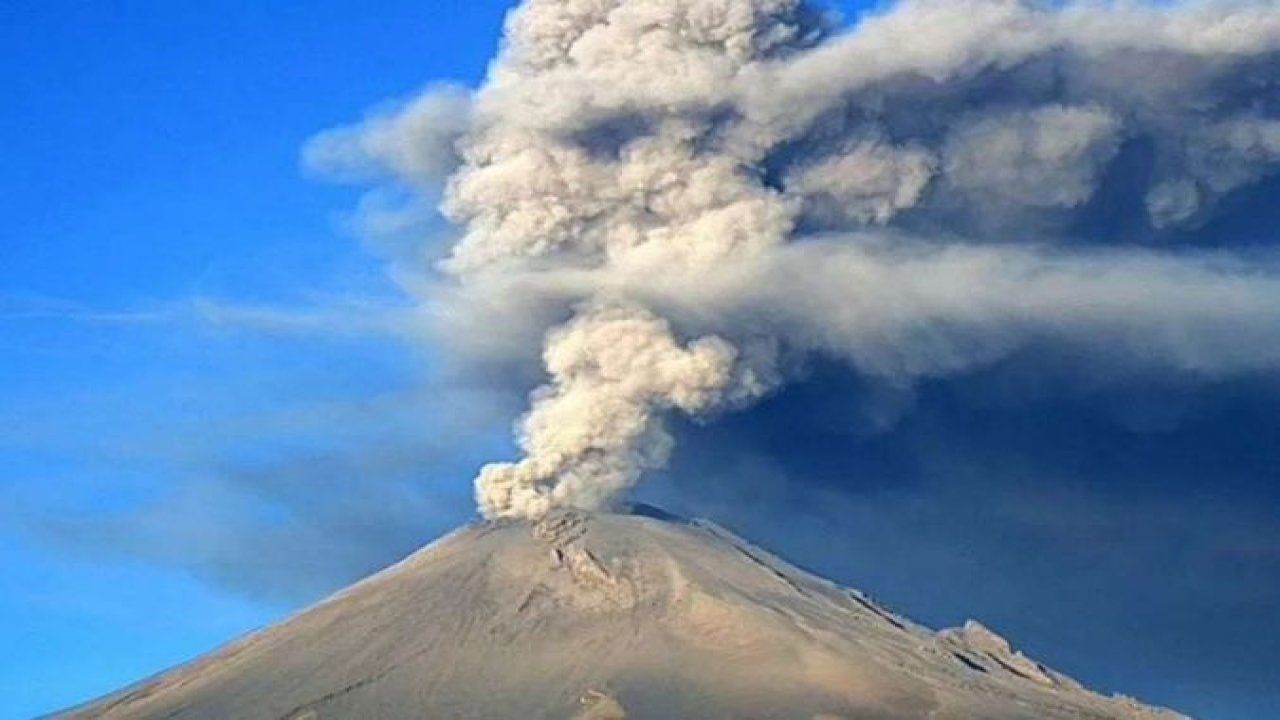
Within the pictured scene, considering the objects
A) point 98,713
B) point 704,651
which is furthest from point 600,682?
point 98,713

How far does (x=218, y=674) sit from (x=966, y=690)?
35912 mm

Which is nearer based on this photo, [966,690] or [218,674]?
[966,690]

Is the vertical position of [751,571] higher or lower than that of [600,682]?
higher

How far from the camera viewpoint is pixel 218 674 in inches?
4373

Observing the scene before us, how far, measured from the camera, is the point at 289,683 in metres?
106

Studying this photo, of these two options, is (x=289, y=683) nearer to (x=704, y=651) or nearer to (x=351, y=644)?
(x=351, y=644)

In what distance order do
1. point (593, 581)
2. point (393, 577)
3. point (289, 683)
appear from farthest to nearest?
point (393, 577)
point (593, 581)
point (289, 683)

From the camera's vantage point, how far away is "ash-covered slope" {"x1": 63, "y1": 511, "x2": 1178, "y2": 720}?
101625mm

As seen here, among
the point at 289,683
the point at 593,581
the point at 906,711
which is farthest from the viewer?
the point at 593,581

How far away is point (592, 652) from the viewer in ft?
355

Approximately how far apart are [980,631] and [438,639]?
34162 millimetres

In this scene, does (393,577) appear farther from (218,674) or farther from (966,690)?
(966,690)

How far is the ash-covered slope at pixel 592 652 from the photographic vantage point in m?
102


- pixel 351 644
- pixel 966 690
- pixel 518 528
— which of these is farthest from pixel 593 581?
pixel 966 690
